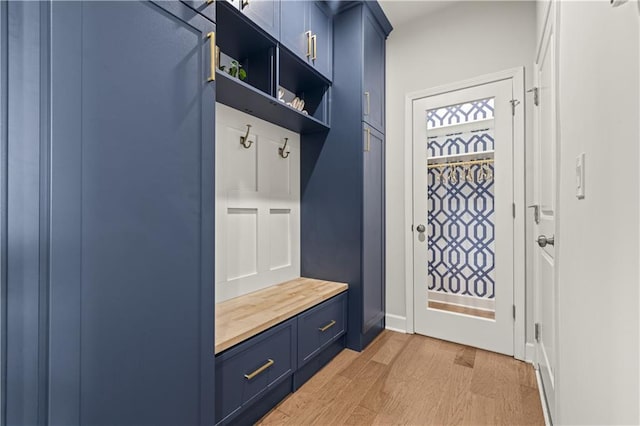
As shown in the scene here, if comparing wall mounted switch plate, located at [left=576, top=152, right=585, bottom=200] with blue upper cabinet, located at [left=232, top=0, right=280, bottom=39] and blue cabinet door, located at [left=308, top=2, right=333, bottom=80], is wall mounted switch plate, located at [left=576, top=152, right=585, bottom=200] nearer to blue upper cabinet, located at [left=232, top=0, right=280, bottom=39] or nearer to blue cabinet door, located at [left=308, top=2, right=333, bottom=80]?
blue upper cabinet, located at [left=232, top=0, right=280, bottom=39]

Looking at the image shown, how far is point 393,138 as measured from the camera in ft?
9.18

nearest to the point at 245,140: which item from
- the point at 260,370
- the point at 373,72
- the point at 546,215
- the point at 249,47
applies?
the point at 249,47

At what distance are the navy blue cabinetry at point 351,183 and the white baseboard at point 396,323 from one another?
8.8 inches

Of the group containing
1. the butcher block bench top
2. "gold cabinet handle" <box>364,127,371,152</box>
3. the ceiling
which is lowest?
the butcher block bench top

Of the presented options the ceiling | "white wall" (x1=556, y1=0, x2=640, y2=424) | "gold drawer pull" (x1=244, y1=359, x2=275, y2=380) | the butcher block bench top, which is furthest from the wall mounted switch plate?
the ceiling

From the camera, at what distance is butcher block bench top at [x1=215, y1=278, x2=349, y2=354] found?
146 centimetres

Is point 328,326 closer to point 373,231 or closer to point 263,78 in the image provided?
point 373,231

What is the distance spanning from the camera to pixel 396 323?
9.08 feet

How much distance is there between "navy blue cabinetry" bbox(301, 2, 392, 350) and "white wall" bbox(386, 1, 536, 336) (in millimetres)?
232

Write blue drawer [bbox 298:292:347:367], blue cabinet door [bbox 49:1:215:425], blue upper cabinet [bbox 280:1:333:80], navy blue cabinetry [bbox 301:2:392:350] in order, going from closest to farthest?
1. blue cabinet door [bbox 49:1:215:425]
2. blue drawer [bbox 298:292:347:367]
3. blue upper cabinet [bbox 280:1:333:80]
4. navy blue cabinetry [bbox 301:2:392:350]

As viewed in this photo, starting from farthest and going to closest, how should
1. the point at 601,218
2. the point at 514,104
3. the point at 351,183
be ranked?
the point at 351,183 < the point at 514,104 < the point at 601,218

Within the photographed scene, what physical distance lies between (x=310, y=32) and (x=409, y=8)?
0.99 metres

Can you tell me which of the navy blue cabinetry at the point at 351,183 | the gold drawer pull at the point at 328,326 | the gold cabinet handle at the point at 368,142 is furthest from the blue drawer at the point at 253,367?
the gold cabinet handle at the point at 368,142

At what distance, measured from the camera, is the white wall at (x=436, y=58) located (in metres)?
2.30
